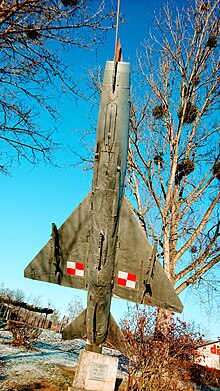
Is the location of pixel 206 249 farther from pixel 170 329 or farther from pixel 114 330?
pixel 114 330

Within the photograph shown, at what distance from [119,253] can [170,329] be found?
4674 mm

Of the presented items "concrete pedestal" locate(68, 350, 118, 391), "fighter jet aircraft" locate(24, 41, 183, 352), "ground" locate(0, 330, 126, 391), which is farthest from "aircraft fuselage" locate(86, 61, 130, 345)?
"ground" locate(0, 330, 126, 391)

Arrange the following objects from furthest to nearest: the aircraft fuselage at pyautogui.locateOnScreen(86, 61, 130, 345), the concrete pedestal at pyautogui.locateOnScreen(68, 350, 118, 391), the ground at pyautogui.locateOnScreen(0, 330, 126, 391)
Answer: the ground at pyautogui.locateOnScreen(0, 330, 126, 391)
the concrete pedestal at pyautogui.locateOnScreen(68, 350, 118, 391)
the aircraft fuselage at pyautogui.locateOnScreen(86, 61, 130, 345)

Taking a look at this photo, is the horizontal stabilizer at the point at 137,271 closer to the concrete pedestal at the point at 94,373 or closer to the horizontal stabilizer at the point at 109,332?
the horizontal stabilizer at the point at 109,332

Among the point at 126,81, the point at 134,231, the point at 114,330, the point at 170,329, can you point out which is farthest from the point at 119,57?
the point at 170,329

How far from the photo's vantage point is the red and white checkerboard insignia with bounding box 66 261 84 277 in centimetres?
606

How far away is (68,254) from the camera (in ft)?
20.1

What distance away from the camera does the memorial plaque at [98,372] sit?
560 centimetres

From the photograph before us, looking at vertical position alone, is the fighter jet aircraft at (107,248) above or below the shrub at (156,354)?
above

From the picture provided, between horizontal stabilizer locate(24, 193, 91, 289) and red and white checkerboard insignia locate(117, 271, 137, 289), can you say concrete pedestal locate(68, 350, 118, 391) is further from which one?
red and white checkerboard insignia locate(117, 271, 137, 289)

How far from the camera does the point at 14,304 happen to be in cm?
1680

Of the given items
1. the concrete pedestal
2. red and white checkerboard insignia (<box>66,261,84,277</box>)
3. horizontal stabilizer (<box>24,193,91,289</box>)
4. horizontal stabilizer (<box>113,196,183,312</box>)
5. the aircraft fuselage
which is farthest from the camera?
red and white checkerboard insignia (<box>66,261,84,277</box>)

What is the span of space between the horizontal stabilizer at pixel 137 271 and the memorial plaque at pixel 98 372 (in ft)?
4.39

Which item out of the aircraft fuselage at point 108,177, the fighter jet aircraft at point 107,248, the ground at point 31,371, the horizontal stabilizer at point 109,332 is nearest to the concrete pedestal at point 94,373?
the fighter jet aircraft at point 107,248
